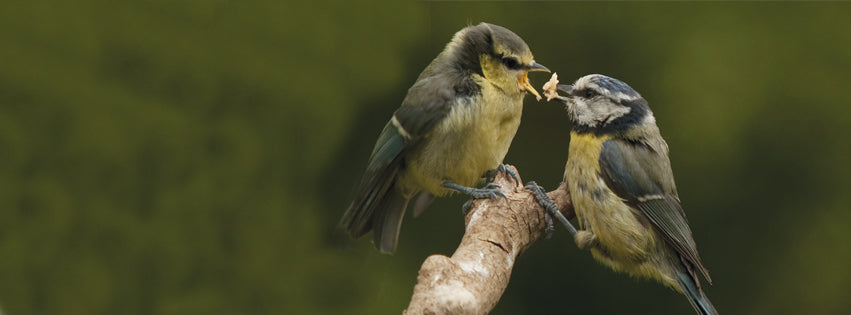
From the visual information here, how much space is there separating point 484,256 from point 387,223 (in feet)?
1.84

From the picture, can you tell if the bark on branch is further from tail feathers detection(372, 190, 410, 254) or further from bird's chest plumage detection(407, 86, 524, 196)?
tail feathers detection(372, 190, 410, 254)

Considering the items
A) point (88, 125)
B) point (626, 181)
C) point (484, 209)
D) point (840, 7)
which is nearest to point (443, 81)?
point (484, 209)

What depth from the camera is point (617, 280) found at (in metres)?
3.16

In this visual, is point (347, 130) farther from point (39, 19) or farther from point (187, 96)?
point (39, 19)

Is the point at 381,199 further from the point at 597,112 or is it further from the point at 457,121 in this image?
the point at 597,112

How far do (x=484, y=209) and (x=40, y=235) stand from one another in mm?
1282

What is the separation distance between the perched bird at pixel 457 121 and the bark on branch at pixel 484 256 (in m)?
0.08

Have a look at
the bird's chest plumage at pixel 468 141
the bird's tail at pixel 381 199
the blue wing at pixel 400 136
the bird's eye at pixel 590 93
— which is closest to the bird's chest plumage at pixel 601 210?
the bird's eye at pixel 590 93

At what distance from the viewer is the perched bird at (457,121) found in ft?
7.07

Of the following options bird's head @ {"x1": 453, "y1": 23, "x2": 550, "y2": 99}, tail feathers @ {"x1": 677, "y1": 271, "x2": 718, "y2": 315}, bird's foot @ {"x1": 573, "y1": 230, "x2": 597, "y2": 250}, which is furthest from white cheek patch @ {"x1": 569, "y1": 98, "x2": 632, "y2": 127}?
tail feathers @ {"x1": 677, "y1": 271, "x2": 718, "y2": 315}

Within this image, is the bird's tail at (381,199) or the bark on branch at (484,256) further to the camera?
the bird's tail at (381,199)

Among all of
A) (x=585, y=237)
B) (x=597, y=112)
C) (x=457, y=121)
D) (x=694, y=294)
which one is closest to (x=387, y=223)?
(x=457, y=121)

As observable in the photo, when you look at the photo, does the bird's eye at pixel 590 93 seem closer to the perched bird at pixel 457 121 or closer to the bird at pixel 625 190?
the bird at pixel 625 190

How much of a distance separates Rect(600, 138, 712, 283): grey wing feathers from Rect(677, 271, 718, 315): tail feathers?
5 cm
